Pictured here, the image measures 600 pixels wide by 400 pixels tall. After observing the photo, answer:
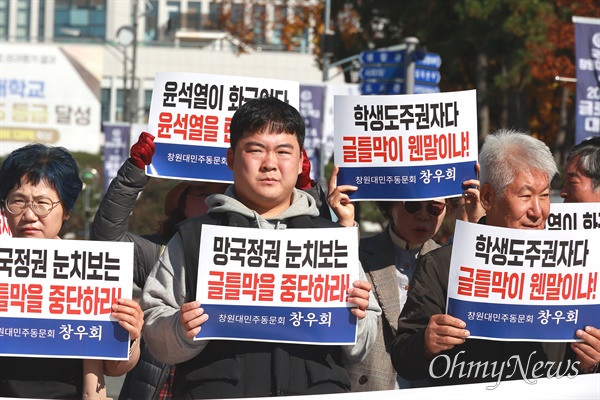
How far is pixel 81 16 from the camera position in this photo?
250ft

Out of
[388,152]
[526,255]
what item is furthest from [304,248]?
[388,152]

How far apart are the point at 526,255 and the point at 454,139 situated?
1.33 metres

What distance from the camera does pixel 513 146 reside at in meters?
4.45

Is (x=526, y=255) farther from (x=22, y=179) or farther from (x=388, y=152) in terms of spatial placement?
(x=22, y=179)

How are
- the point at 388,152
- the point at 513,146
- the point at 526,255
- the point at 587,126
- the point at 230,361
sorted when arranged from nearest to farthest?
the point at 230,361
the point at 526,255
the point at 513,146
the point at 388,152
the point at 587,126

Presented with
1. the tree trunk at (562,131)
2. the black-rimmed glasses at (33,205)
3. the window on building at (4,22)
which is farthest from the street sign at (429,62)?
the window on building at (4,22)

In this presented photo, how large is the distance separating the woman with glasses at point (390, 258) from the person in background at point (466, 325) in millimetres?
462

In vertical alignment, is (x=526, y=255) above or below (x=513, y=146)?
below

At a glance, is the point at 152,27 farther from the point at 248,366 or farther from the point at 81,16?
the point at 248,366

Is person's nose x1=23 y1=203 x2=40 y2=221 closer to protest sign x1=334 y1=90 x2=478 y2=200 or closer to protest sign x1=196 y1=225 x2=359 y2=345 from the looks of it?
protest sign x1=196 y1=225 x2=359 y2=345

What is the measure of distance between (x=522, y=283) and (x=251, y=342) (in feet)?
3.10

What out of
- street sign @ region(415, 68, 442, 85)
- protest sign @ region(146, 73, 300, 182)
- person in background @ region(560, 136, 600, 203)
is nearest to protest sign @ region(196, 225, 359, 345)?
protest sign @ region(146, 73, 300, 182)
